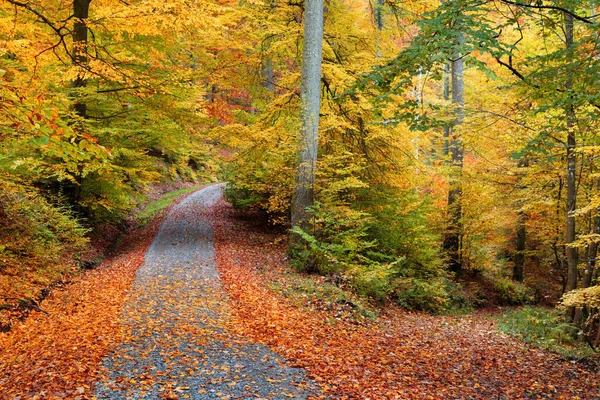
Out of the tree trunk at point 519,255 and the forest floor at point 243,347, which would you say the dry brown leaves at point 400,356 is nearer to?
the forest floor at point 243,347

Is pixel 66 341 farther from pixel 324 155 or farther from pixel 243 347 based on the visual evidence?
pixel 324 155

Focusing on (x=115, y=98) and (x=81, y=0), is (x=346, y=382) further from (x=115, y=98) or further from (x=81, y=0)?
(x=81, y=0)

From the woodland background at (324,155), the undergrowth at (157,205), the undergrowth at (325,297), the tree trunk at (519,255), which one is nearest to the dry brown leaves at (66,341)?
the woodland background at (324,155)

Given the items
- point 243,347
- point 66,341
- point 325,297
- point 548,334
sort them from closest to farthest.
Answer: point 66,341 → point 243,347 → point 325,297 → point 548,334

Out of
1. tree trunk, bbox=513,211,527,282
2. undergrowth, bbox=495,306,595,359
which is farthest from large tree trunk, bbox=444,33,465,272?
undergrowth, bbox=495,306,595,359

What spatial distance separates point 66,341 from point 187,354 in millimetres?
1823

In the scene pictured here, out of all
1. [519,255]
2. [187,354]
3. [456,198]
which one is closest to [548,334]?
[456,198]

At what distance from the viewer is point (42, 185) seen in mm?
12516

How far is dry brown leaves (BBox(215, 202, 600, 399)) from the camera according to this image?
18.7 ft

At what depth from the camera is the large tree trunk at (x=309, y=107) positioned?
1077 cm

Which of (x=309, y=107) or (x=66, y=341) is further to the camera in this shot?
(x=309, y=107)

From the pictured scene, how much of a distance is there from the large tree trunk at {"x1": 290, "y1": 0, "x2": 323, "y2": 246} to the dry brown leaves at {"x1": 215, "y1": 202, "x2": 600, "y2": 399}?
2.64 m

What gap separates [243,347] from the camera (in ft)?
20.1

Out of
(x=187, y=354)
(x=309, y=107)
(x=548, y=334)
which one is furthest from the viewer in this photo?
(x=309, y=107)
